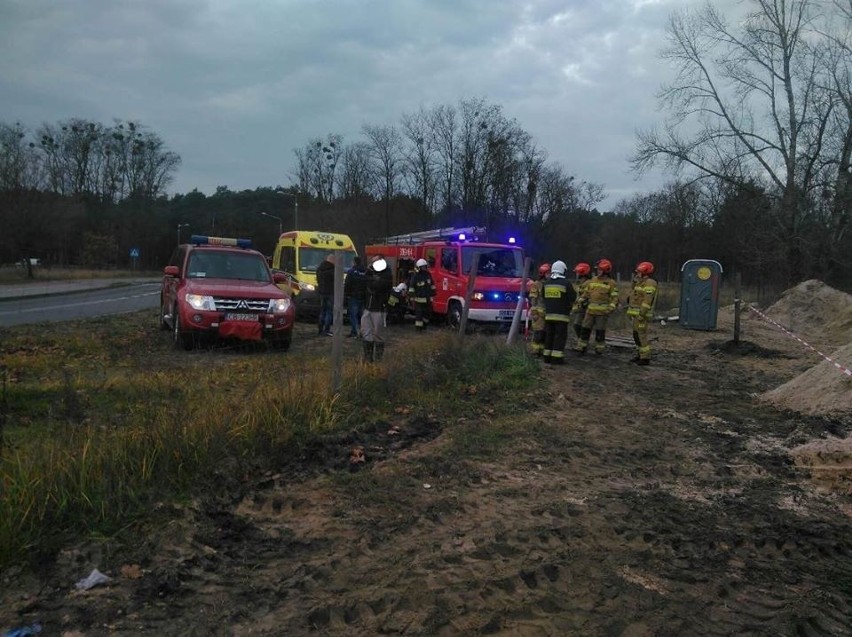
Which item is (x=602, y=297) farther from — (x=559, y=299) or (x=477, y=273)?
(x=477, y=273)

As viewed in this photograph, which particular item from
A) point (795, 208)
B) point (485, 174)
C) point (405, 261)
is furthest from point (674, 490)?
point (485, 174)

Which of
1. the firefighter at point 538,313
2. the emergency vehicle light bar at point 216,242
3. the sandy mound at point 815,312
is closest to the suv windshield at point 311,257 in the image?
the emergency vehicle light bar at point 216,242

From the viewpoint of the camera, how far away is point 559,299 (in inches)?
419

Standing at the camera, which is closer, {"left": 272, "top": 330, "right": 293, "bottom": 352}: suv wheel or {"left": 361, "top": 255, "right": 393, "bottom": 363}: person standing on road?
{"left": 361, "top": 255, "right": 393, "bottom": 363}: person standing on road

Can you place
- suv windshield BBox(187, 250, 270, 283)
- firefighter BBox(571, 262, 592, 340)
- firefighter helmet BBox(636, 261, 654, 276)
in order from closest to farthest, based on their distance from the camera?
firefighter helmet BBox(636, 261, 654, 276)
suv windshield BBox(187, 250, 270, 283)
firefighter BBox(571, 262, 592, 340)

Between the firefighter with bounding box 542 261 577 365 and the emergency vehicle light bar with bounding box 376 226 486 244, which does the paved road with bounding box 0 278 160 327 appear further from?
the firefighter with bounding box 542 261 577 365

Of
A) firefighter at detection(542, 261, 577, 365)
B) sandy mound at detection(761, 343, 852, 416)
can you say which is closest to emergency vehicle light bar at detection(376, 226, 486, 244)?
firefighter at detection(542, 261, 577, 365)

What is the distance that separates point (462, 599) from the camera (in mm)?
3352

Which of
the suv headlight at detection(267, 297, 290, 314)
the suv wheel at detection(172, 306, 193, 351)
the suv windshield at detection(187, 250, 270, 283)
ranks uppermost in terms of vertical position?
the suv windshield at detection(187, 250, 270, 283)

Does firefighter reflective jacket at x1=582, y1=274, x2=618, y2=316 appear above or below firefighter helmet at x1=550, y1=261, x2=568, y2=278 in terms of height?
below

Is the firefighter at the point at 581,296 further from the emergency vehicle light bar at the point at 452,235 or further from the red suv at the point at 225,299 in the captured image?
the red suv at the point at 225,299

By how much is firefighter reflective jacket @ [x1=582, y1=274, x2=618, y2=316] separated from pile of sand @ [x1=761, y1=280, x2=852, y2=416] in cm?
317

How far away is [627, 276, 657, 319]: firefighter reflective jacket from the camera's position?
1127cm

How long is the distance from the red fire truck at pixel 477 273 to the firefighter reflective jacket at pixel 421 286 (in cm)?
73
